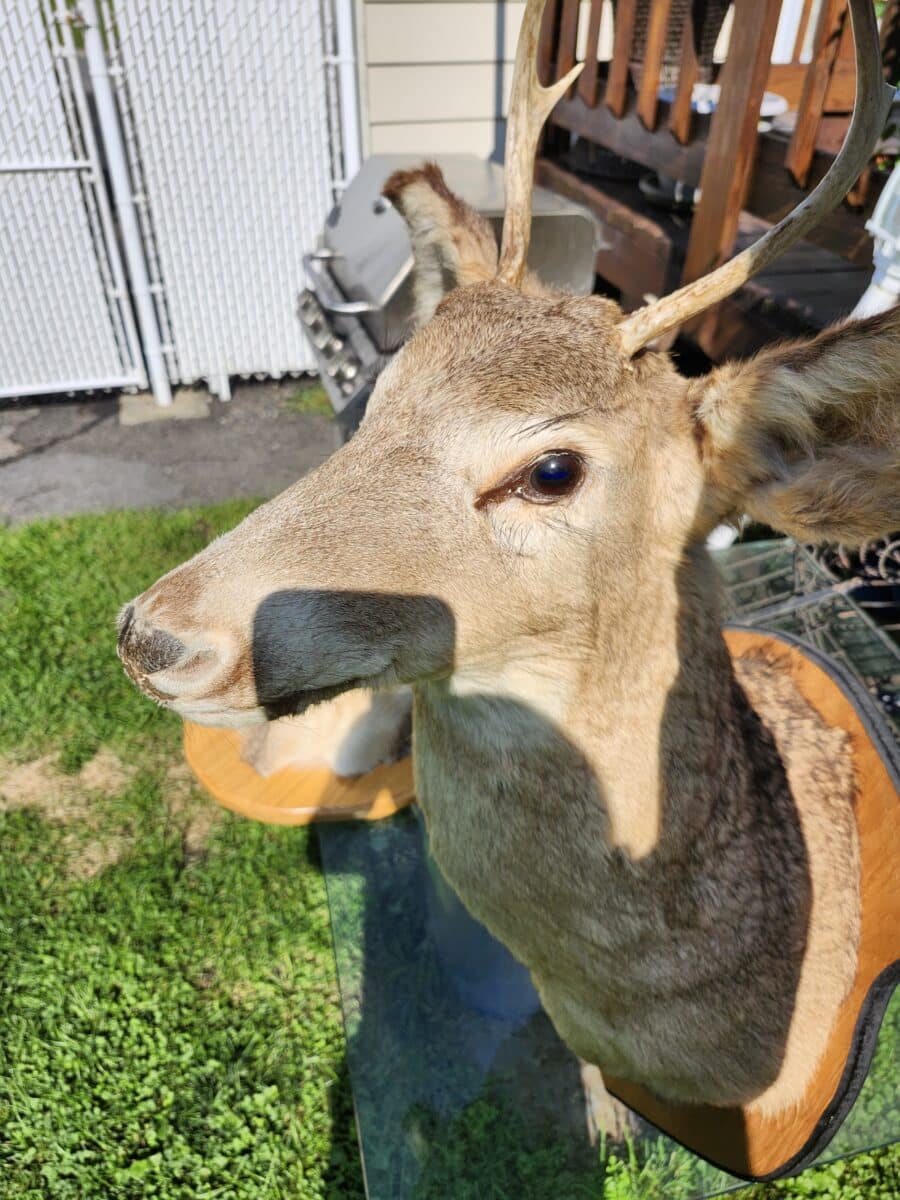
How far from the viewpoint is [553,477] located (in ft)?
5.67

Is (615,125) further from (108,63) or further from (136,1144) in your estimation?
(136,1144)

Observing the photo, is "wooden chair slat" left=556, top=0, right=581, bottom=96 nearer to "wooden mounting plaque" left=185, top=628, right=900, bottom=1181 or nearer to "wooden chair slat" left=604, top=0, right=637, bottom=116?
"wooden chair slat" left=604, top=0, right=637, bottom=116

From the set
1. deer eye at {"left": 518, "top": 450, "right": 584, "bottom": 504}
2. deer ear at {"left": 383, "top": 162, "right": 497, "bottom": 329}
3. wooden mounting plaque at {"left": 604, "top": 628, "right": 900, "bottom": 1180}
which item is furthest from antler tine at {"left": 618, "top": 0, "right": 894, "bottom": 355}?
wooden mounting plaque at {"left": 604, "top": 628, "right": 900, "bottom": 1180}

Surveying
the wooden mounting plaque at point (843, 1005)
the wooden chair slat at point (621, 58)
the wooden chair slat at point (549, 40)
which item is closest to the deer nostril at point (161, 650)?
the wooden mounting plaque at point (843, 1005)

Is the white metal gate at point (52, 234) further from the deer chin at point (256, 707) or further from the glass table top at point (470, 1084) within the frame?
the deer chin at point (256, 707)

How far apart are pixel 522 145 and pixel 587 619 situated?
1174mm

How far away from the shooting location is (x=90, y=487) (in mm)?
6398

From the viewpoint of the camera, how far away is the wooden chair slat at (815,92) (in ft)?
11.6

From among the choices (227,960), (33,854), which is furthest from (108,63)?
(227,960)

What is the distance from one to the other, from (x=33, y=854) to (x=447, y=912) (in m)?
1.98

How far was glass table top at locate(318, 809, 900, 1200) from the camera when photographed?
278 centimetres

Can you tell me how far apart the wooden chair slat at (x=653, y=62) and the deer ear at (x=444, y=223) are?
2.65m

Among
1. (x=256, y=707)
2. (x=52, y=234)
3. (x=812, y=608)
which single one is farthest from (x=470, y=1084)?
(x=52, y=234)

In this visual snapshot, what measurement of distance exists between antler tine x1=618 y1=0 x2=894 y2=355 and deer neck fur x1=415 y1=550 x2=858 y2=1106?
517mm
